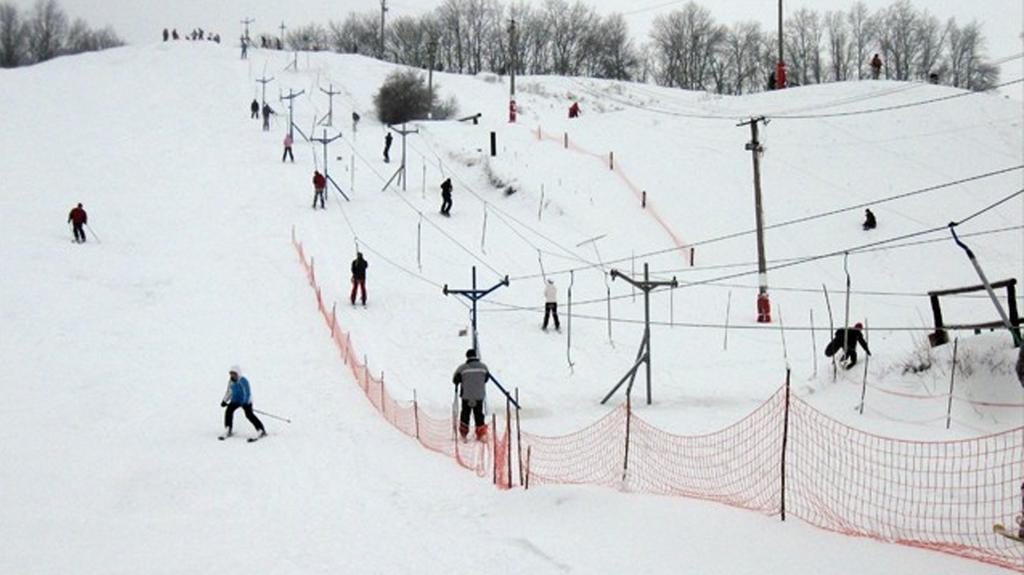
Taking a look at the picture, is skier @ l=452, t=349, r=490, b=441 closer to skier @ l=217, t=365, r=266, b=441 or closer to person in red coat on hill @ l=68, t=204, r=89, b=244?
skier @ l=217, t=365, r=266, b=441

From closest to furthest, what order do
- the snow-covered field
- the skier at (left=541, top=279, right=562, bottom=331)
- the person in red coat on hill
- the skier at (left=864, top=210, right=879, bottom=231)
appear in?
the snow-covered field < the skier at (left=541, top=279, right=562, bottom=331) < the person in red coat on hill < the skier at (left=864, top=210, right=879, bottom=231)

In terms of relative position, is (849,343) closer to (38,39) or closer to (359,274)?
(359,274)

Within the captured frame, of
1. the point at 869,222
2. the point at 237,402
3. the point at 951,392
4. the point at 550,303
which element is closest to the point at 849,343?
the point at 951,392

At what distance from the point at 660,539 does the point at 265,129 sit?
1650 inches

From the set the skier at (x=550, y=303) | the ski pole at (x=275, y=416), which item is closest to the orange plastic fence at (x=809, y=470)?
the ski pole at (x=275, y=416)

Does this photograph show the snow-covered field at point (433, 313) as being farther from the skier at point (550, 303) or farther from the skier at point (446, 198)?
the skier at point (446, 198)

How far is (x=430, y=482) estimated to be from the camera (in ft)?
39.6

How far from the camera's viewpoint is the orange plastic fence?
9.60m

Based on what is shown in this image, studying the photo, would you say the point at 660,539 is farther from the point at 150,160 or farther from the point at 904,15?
the point at 904,15

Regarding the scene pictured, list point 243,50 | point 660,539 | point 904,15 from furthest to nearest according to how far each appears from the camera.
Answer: point 904,15, point 243,50, point 660,539

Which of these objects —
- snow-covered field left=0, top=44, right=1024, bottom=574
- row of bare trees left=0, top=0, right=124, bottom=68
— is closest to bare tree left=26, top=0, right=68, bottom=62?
row of bare trees left=0, top=0, right=124, bottom=68

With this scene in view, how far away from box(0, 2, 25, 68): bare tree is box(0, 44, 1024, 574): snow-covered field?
191 ft

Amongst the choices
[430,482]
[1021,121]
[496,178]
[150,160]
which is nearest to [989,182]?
[1021,121]

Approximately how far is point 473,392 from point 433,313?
8694mm
